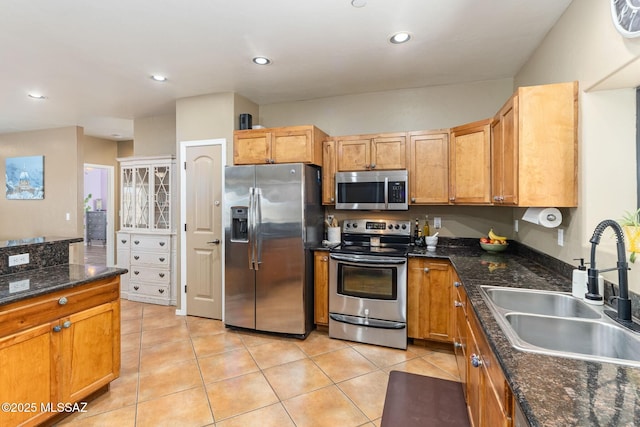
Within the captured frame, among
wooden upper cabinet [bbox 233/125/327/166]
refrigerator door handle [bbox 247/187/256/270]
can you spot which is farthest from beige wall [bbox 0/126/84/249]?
refrigerator door handle [bbox 247/187/256/270]

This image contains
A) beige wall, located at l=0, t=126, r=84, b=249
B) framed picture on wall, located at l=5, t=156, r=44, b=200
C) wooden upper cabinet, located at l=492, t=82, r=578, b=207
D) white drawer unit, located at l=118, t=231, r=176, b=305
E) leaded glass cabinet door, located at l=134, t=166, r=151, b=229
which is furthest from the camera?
framed picture on wall, located at l=5, t=156, r=44, b=200

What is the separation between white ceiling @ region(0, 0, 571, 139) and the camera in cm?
211

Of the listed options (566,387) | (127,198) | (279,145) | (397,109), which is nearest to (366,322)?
(279,145)

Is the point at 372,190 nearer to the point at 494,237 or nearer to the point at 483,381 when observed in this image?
the point at 494,237

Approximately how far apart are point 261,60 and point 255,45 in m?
0.26

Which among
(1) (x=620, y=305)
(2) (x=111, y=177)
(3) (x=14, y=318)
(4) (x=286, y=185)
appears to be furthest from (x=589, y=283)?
(2) (x=111, y=177)

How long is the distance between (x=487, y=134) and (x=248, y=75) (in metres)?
2.38

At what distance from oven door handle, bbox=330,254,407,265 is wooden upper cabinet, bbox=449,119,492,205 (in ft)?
2.84

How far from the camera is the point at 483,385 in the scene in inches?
52.4

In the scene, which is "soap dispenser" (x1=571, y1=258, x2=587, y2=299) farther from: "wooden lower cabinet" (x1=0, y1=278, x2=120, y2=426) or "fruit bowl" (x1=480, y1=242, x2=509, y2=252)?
"wooden lower cabinet" (x1=0, y1=278, x2=120, y2=426)

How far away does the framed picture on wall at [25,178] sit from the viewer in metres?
5.53

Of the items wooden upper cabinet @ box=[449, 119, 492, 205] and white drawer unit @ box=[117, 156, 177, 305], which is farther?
white drawer unit @ box=[117, 156, 177, 305]

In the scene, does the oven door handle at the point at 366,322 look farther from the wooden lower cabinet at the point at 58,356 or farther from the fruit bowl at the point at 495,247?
the wooden lower cabinet at the point at 58,356

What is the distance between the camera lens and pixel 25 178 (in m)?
5.65
